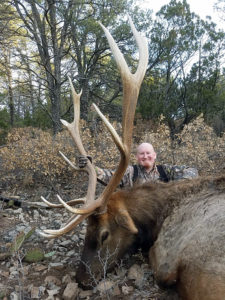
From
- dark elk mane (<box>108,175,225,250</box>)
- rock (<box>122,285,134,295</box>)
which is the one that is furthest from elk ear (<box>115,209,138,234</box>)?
rock (<box>122,285,134,295</box>)

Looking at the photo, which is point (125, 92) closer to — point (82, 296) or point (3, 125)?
point (82, 296)

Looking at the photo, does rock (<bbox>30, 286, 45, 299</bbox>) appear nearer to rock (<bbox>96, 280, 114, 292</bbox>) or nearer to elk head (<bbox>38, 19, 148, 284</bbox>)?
elk head (<bbox>38, 19, 148, 284</bbox>)

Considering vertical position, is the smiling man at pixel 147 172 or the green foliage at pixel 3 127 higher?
the green foliage at pixel 3 127

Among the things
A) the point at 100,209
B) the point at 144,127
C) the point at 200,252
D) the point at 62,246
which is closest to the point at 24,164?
the point at 62,246

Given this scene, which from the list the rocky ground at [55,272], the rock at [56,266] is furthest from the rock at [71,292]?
the rock at [56,266]

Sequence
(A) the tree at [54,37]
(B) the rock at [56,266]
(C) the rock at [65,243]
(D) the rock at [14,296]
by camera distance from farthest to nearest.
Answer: (A) the tree at [54,37] < (C) the rock at [65,243] < (B) the rock at [56,266] < (D) the rock at [14,296]

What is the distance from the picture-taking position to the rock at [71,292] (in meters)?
2.68

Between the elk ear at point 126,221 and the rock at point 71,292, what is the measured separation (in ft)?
2.41

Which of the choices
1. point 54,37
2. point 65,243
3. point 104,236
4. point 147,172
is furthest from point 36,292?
point 54,37

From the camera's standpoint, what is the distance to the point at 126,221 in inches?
118

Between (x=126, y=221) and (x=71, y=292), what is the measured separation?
846mm

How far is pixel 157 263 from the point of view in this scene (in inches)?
109

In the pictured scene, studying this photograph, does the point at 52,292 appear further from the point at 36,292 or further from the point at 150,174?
the point at 150,174

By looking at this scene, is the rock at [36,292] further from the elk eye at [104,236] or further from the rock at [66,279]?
the elk eye at [104,236]
